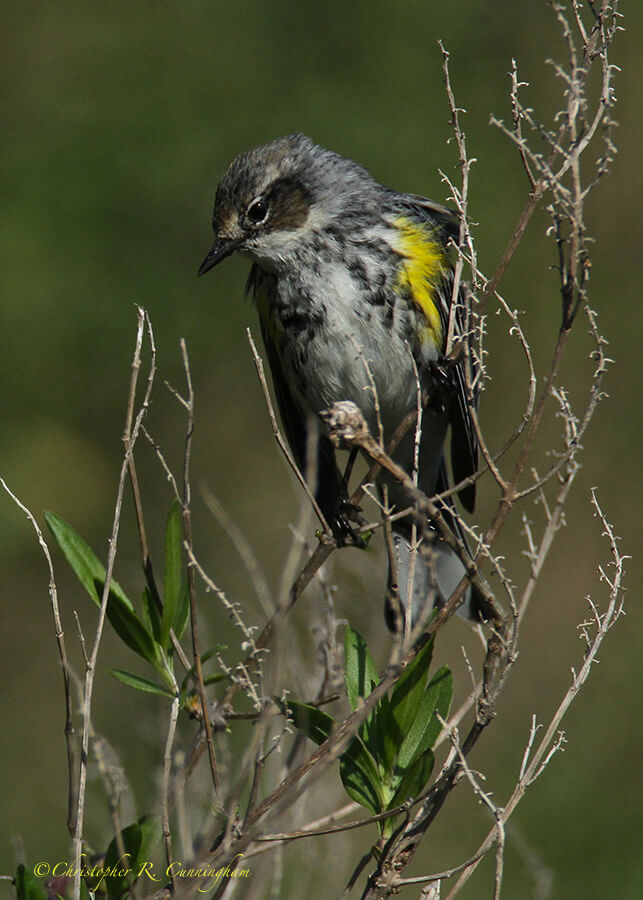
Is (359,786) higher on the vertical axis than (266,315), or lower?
lower

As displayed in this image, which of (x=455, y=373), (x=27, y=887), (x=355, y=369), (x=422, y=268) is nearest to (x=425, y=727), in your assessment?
(x=27, y=887)

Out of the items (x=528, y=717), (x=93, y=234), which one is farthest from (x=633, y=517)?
(x=93, y=234)

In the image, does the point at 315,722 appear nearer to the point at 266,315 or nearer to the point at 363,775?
the point at 363,775

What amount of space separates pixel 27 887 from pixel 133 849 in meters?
0.21

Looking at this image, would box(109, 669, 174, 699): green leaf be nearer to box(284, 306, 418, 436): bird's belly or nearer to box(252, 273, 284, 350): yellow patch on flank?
box(284, 306, 418, 436): bird's belly

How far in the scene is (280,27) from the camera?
5855 millimetres

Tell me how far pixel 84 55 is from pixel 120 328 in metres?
1.68

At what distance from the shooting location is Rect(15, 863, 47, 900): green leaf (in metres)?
1.50

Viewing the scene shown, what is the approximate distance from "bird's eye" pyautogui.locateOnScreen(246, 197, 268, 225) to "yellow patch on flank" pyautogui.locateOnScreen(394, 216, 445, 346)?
15.5 inches

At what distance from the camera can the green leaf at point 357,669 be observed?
179 cm

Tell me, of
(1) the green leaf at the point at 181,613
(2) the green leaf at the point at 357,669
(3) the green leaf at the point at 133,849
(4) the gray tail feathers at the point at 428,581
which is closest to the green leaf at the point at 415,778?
(2) the green leaf at the point at 357,669

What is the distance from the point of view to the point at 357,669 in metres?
1.81

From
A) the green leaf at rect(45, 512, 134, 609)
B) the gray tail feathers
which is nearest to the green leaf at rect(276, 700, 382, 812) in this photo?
the green leaf at rect(45, 512, 134, 609)

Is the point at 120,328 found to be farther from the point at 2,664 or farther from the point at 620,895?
the point at 620,895
